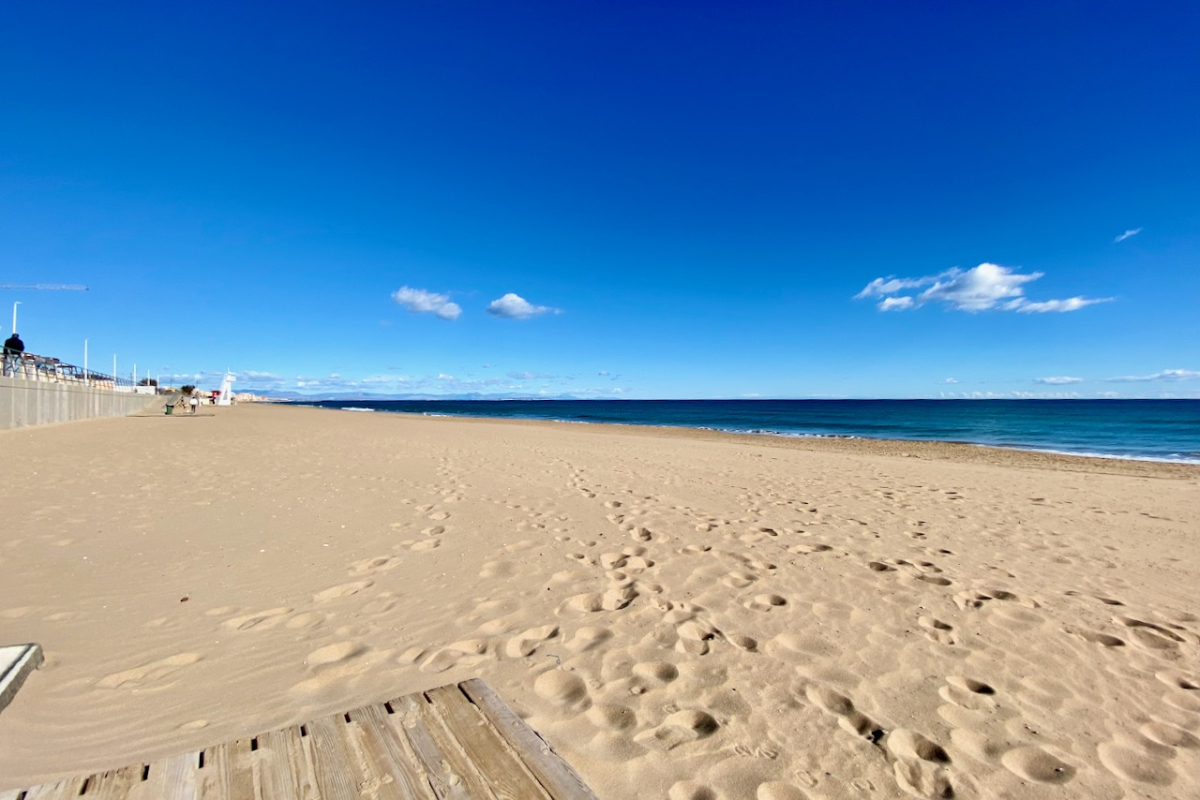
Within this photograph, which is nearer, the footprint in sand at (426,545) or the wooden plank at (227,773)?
the wooden plank at (227,773)

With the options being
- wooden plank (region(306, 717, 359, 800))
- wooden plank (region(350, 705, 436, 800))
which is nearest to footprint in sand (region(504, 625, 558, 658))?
wooden plank (region(350, 705, 436, 800))

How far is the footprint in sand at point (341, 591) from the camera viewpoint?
149 inches

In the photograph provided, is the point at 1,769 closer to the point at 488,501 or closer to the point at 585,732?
the point at 585,732

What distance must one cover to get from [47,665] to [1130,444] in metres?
36.7

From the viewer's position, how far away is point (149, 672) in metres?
2.75

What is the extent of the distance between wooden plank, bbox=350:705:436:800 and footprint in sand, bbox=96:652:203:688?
1599 millimetres

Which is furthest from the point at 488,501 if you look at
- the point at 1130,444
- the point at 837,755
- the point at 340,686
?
the point at 1130,444

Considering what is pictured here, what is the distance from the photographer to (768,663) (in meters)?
2.93

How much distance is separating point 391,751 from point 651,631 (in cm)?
186

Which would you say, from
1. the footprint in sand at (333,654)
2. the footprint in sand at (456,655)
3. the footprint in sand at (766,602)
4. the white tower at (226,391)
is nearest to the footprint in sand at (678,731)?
the footprint in sand at (456,655)

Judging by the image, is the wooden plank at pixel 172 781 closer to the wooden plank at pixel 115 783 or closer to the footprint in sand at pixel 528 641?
the wooden plank at pixel 115 783

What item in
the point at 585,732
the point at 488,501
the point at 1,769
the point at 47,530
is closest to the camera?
the point at 1,769

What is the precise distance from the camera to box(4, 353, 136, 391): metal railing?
731 inches

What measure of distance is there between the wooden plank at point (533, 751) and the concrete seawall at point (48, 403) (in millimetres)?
23563
